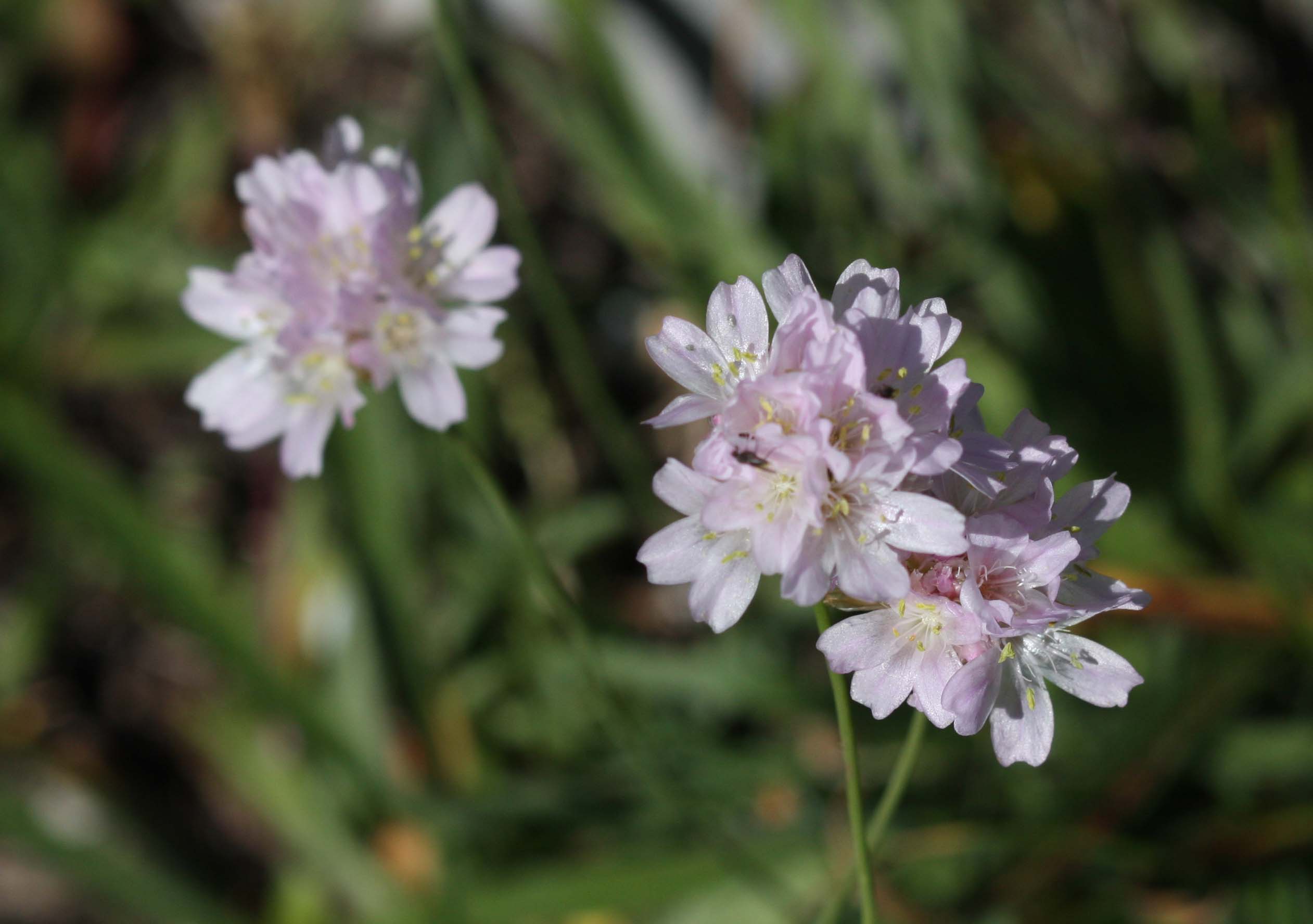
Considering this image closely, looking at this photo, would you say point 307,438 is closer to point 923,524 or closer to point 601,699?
point 601,699

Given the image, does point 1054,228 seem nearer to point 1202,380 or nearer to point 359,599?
point 1202,380

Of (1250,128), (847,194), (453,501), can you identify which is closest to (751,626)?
(453,501)

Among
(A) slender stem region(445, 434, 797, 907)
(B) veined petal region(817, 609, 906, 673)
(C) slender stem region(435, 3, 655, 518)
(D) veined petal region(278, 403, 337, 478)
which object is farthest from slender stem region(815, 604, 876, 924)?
(C) slender stem region(435, 3, 655, 518)

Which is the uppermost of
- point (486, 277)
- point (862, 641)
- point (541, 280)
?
point (541, 280)

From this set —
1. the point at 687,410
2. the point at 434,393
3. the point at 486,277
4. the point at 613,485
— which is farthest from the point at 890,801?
the point at 613,485

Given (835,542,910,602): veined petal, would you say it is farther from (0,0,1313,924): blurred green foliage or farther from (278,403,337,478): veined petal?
(278,403,337,478): veined petal
